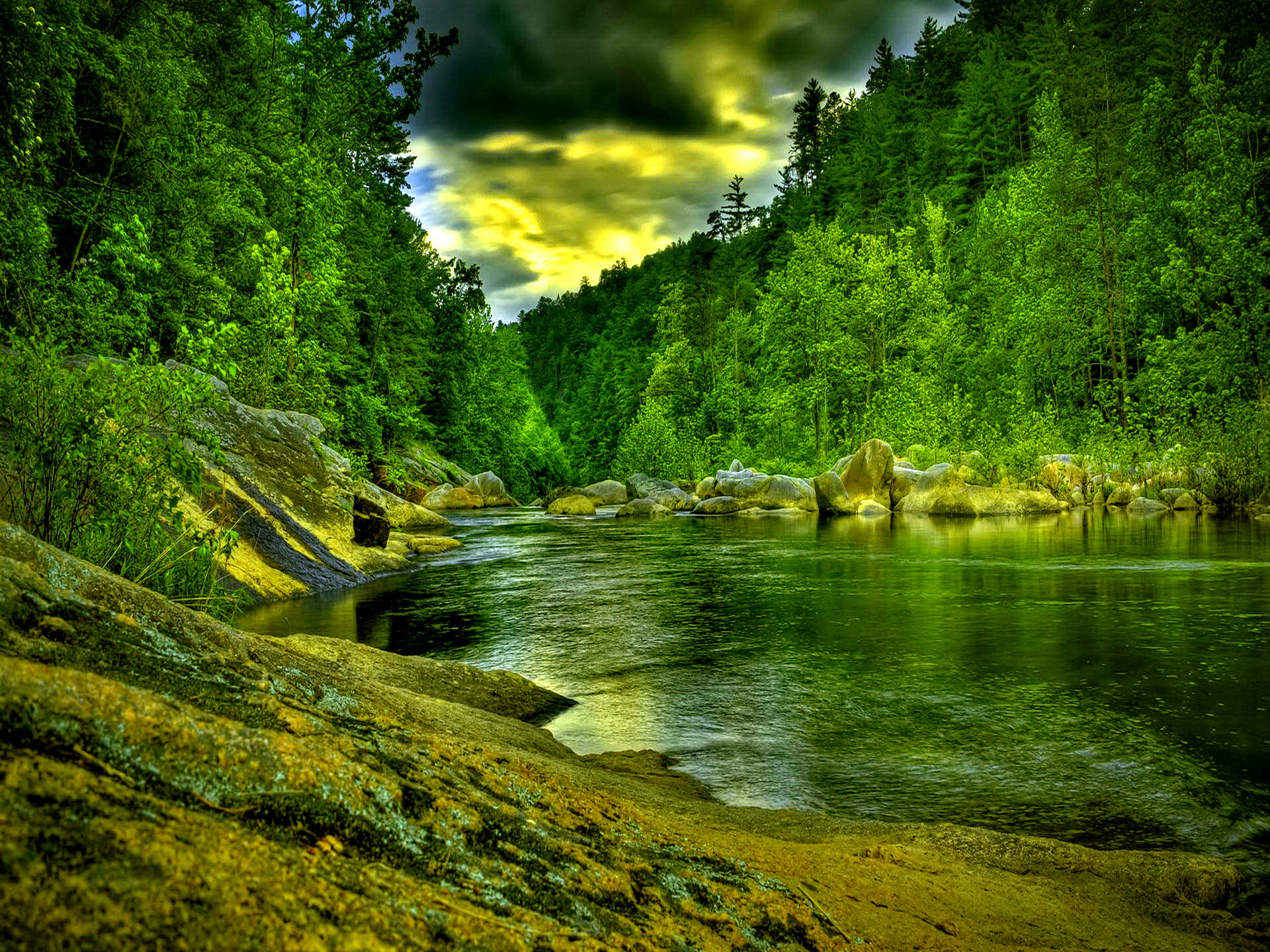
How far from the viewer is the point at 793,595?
11.6 m

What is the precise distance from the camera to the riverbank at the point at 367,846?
3.23 ft

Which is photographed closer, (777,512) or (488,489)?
(777,512)

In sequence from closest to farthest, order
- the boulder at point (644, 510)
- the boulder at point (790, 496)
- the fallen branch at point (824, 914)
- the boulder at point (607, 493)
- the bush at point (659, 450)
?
the fallen branch at point (824, 914), the boulder at point (790, 496), the boulder at point (644, 510), the boulder at point (607, 493), the bush at point (659, 450)

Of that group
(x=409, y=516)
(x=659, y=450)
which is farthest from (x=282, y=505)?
(x=659, y=450)

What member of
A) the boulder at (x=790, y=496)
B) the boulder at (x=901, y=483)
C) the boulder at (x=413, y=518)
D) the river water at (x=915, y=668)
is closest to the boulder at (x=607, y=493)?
the boulder at (x=790, y=496)

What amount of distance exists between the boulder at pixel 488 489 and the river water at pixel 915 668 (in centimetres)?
2595

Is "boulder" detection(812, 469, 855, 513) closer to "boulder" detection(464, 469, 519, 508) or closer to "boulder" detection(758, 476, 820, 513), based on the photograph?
"boulder" detection(758, 476, 820, 513)

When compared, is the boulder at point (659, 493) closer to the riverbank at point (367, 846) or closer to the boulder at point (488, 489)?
the boulder at point (488, 489)

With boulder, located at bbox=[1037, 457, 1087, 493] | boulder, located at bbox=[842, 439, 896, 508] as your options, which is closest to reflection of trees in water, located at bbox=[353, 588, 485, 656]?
boulder, located at bbox=[842, 439, 896, 508]

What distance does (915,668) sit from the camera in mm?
7340

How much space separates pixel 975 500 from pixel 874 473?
5084 mm

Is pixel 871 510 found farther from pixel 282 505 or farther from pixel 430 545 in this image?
pixel 282 505

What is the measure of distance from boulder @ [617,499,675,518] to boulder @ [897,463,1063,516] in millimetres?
11035

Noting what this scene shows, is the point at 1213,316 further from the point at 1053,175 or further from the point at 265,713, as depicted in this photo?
the point at 265,713
